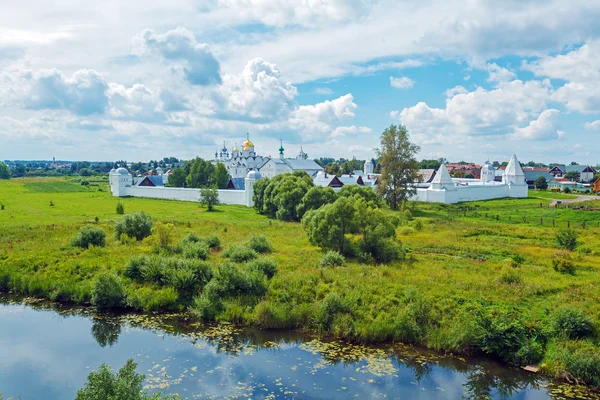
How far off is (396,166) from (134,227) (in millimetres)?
26980

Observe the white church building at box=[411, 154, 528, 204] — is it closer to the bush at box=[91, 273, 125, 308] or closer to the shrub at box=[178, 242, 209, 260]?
the shrub at box=[178, 242, 209, 260]

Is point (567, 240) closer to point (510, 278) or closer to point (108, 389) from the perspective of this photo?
point (510, 278)

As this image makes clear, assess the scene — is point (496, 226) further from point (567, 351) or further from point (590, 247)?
point (567, 351)

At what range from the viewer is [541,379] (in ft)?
37.0

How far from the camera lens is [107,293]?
1567 centimetres

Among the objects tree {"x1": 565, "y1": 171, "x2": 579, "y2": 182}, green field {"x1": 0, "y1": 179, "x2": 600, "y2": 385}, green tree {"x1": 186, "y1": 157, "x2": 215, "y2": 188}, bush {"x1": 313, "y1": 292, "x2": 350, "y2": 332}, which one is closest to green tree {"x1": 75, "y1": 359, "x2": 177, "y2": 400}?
green field {"x1": 0, "y1": 179, "x2": 600, "y2": 385}

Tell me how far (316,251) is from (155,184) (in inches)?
1865

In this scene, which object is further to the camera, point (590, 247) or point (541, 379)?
point (590, 247)

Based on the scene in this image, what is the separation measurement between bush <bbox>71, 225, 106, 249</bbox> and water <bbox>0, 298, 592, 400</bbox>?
7.88 meters

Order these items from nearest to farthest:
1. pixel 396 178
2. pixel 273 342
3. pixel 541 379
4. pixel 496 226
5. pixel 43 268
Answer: pixel 541 379 → pixel 273 342 → pixel 43 268 → pixel 496 226 → pixel 396 178

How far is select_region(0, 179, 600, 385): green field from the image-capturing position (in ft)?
41.2

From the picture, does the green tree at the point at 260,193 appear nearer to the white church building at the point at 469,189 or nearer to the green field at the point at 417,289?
the green field at the point at 417,289

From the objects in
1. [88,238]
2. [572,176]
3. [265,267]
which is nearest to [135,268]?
[265,267]

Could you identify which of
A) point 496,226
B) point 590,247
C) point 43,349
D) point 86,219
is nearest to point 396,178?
point 496,226
